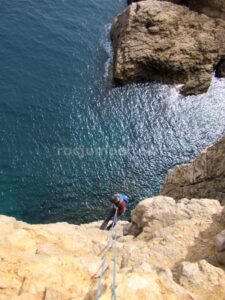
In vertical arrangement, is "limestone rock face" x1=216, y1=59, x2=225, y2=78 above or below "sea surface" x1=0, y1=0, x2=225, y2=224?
above

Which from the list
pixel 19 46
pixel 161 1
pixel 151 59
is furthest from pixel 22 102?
pixel 161 1

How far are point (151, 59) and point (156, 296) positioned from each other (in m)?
40.4

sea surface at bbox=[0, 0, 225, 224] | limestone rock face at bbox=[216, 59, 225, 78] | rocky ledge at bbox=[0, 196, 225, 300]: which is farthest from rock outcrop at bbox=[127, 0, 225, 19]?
rocky ledge at bbox=[0, 196, 225, 300]

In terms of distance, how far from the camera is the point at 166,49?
49.7 m

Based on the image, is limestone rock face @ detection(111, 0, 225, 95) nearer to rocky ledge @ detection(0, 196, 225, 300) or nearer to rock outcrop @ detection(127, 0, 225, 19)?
rock outcrop @ detection(127, 0, 225, 19)

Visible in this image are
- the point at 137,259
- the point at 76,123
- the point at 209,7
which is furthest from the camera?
the point at 209,7

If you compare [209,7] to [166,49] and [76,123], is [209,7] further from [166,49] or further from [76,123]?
[76,123]

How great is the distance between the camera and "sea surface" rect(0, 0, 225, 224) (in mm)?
36781

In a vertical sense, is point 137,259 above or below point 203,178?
above

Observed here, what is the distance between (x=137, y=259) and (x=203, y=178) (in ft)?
46.5

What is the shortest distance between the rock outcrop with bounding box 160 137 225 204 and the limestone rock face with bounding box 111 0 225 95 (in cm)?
1981

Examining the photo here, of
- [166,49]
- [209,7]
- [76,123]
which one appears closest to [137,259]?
[76,123]

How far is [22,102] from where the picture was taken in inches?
1702

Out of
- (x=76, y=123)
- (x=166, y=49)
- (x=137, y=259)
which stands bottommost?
(x=76, y=123)
